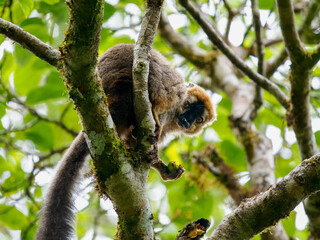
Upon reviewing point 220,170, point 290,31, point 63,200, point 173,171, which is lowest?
point 63,200

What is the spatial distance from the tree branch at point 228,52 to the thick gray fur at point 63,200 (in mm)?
1944

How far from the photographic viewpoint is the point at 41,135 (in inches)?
193

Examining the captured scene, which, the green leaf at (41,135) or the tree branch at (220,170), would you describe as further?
the tree branch at (220,170)

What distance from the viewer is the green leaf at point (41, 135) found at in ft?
16.0

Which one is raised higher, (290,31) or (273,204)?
(290,31)

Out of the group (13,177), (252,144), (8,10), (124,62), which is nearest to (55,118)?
(13,177)

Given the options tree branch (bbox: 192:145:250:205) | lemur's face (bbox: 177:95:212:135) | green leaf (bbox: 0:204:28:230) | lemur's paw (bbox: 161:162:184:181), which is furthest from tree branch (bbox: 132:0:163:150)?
green leaf (bbox: 0:204:28:230)

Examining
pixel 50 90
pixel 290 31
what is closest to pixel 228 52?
pixel 290 31

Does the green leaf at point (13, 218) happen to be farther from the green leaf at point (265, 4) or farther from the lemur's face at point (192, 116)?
the green leaf at point (265, 4)

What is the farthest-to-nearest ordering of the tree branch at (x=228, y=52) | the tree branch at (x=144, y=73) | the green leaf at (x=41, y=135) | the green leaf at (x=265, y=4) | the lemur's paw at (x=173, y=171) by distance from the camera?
the green leaf at (x=265, y=4) < the green leaf at (x=41, y=135) < the tree branch at (x=228, y=52) < the lemur's paw at (x=173, y=171) < the tree branch at (x=144, y=73)

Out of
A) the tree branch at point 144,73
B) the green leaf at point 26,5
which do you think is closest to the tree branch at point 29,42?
the tree branch at point 144,73

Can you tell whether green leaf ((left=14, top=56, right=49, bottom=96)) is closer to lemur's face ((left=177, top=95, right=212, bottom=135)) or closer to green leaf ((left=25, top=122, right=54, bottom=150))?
green leaf ((left=25, top=122, right=54, bottom=150))

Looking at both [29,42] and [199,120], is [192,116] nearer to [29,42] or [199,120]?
[199,120]

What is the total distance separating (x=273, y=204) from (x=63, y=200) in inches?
68.0
